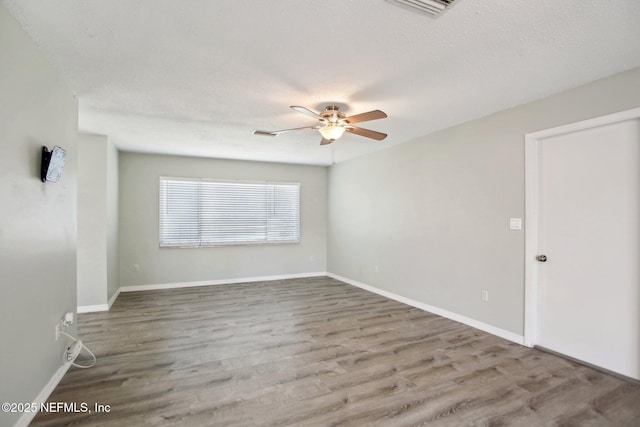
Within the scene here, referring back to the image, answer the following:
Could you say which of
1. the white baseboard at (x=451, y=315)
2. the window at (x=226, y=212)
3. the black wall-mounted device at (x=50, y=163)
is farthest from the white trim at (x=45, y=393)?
the white baseboard at (x=451, y=315)

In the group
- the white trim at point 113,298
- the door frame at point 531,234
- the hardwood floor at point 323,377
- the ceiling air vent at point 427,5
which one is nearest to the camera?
the ceiling air vent at point 427,5

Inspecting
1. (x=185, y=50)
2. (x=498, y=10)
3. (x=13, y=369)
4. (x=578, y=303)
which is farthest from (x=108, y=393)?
(x=578, y=303)

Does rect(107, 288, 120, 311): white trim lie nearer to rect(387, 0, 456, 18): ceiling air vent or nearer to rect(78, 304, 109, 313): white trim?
rect(78, 304, 109, 313): white trim

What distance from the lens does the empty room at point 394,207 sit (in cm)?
189

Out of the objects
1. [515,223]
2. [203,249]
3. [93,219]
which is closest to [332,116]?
[515,223]

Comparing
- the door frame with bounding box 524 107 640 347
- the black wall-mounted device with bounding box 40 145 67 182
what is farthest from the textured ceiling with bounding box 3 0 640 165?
the black wall-mounted device with bounding box 40 145 67 182

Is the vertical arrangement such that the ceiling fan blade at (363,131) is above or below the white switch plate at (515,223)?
above

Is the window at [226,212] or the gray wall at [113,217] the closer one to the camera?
the gray wall at [113,217]

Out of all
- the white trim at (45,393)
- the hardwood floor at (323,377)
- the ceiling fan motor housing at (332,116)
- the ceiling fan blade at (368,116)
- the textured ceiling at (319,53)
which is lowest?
the hardwood floor at (323,377)

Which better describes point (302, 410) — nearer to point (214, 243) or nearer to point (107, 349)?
point (107, 349)

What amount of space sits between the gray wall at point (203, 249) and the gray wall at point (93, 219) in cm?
114

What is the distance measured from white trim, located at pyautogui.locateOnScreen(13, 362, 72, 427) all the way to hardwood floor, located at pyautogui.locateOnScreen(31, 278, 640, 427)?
0.17ft

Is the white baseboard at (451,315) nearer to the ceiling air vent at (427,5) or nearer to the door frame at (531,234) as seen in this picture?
the door frame at (531,234)

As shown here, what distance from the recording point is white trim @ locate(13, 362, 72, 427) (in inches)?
75.1
